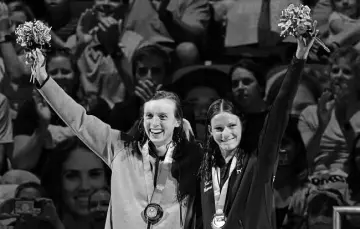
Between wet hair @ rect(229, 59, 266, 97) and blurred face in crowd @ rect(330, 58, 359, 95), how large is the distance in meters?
0.49

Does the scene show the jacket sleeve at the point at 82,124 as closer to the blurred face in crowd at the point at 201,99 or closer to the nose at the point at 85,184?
the blurred face in crowd at the point at 201,99

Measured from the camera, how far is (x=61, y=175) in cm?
532

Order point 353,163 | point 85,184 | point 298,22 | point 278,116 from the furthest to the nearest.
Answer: point 85,184 < point 353,163 < point 278,116 < point 298,22

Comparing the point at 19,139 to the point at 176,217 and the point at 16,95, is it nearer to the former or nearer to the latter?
the point at 16,95

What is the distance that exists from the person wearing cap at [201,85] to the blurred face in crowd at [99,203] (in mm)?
917

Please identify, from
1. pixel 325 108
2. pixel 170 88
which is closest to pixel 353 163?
pixel 325 108

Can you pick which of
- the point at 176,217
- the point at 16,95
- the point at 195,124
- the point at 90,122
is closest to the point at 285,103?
the point at 176,217

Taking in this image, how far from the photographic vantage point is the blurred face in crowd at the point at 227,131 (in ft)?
11.1

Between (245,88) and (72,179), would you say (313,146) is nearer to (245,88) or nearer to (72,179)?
(245,88)

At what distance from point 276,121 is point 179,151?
25.7 inches

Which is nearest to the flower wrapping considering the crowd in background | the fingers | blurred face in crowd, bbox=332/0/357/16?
the crowd in background

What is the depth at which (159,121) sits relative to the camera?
3504 mm

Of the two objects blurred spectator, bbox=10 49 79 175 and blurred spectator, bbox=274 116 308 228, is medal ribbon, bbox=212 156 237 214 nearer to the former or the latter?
blurred spectator, bbox=274 116 308 228

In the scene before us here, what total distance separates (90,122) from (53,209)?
1.94 metres
